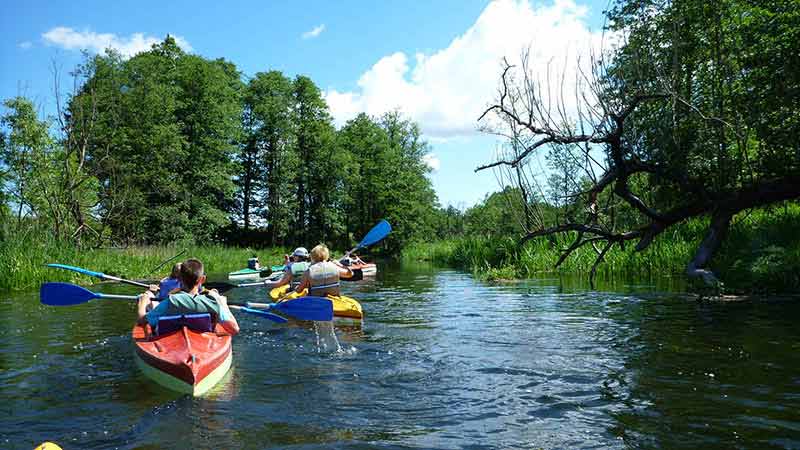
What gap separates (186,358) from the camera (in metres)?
5.20

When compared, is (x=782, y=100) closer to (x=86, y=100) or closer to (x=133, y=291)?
(x=133, y=291)

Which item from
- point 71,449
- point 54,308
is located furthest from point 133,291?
point 71,449

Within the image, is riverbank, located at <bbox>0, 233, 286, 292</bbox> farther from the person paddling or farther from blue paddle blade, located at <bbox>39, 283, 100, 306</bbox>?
the person paddling

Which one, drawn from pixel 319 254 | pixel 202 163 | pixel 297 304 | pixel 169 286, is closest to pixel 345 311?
pixel 319 254

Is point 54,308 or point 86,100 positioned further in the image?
point 86,100

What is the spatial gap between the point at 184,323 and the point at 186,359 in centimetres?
80

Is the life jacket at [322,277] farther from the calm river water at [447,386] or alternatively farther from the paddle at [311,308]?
the paddle at [311,308]

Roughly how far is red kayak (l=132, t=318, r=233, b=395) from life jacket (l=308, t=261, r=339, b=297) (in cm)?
297

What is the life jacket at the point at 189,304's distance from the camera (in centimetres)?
576

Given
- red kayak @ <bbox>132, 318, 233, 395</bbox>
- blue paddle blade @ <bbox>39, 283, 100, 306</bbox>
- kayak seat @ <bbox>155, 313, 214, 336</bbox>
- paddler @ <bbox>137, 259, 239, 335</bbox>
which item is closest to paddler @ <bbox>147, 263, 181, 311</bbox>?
blue paddle blade @ <bbox>39, 283, 100, 306</bbox>

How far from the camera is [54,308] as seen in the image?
11.6 metres

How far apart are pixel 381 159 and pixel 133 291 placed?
114ft

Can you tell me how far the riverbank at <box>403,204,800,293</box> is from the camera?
10.9 m

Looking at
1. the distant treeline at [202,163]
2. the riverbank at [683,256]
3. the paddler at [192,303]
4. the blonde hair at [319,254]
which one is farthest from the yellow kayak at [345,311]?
the distant treeline at [202,163]
